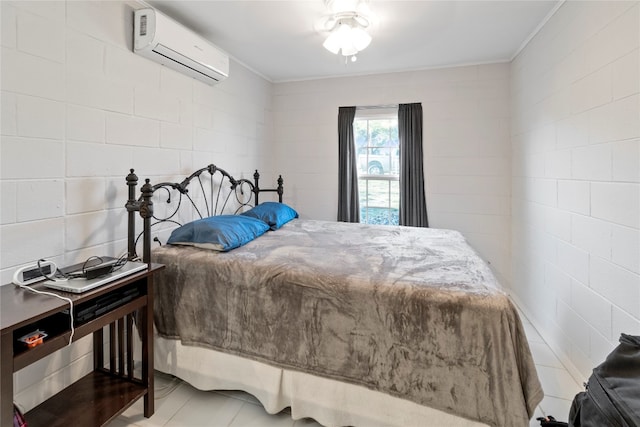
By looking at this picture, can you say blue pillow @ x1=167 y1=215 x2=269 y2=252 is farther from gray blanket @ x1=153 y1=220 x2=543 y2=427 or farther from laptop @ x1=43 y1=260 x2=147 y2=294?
laptop @ x1=43 y1=260 x2=147 y2=294

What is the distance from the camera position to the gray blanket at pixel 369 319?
1.25m

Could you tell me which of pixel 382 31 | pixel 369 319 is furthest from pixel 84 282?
pixel 382 31

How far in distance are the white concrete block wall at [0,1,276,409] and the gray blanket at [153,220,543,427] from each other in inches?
18.3

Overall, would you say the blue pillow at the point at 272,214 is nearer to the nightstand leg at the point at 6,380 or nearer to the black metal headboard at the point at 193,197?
the black metal headboard at the point at 193,197

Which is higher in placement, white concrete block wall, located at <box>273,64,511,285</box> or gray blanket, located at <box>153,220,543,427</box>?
white concrete block wall, located at <box>273,64,511,285</box>

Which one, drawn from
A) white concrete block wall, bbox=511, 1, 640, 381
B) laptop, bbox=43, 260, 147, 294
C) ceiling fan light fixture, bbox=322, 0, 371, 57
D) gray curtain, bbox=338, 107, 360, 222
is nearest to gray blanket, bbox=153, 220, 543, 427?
laptop, bbox=43, 260, 147, 294

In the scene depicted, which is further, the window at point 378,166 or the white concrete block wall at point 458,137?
the window at point 378,166

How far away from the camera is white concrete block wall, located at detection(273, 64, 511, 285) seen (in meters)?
3.25

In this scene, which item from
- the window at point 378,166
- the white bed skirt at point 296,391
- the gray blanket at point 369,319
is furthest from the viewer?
the window at point 378,166

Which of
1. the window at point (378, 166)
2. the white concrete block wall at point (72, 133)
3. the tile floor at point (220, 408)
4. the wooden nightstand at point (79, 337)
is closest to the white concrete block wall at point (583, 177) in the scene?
the tile floor at point (220, 408)

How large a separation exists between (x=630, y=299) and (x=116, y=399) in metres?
2.56

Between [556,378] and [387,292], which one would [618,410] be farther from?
[556,378]

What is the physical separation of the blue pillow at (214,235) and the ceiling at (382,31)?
5.11 ft

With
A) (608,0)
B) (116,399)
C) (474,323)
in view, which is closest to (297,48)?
(608,0)
